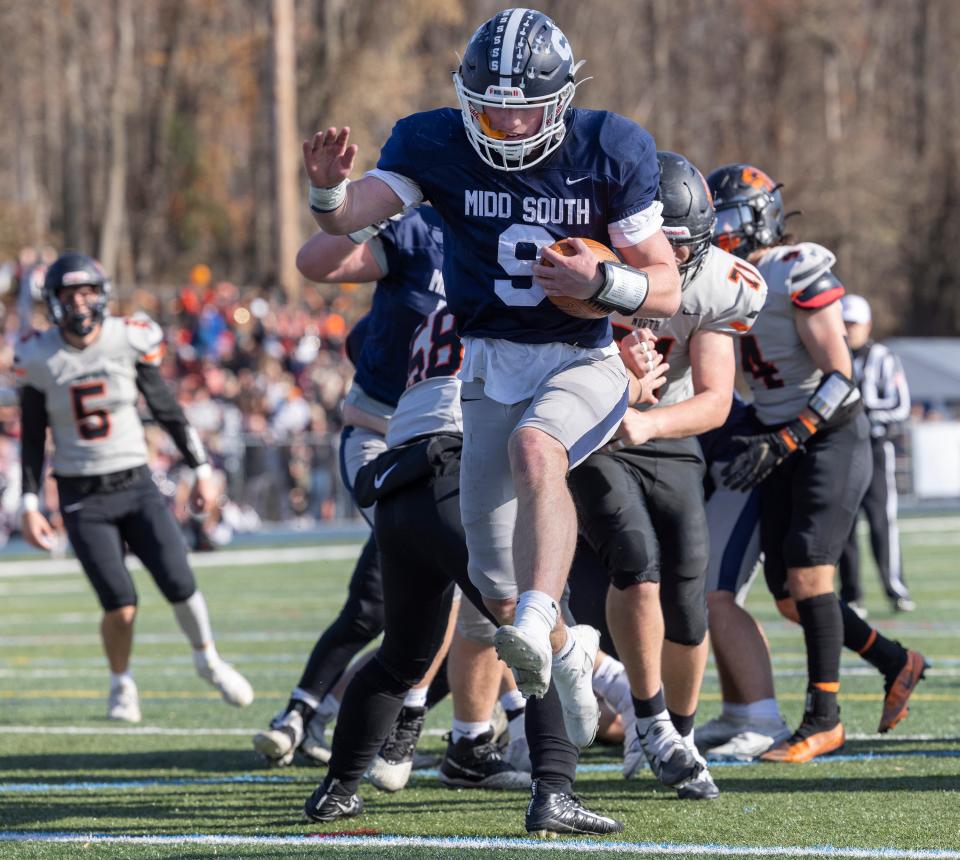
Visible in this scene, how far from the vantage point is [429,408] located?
4520 millimetres

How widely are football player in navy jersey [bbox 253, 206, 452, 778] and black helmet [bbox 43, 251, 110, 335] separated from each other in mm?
1737

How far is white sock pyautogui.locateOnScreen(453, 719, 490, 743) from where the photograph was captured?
4.96 m

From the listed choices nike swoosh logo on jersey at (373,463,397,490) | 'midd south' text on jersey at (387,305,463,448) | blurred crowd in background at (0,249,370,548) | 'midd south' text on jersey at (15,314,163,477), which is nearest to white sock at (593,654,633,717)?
'midd south' text on jersey at (387,305,463,448)

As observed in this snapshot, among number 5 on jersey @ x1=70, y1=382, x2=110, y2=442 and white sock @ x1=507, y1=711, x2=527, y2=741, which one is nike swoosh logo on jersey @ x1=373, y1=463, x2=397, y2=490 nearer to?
white sock @ x1=507, y1=711, x2=527, y2=741

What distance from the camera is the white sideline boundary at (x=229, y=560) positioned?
14.8m

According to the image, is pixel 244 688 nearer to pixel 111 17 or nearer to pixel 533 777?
pixel 533 777

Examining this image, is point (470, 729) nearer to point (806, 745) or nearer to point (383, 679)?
point (383, 679)

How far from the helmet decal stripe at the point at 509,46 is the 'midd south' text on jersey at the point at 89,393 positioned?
3.36 meters

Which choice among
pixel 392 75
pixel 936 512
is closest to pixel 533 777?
pixel 936 512

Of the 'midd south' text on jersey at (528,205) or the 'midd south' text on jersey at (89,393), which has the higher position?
the 'midd south' text on jersey at (528,205)

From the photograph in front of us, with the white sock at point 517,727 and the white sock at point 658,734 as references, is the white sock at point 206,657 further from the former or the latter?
the white sock at point 658,734

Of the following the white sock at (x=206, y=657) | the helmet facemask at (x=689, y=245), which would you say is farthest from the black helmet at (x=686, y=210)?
the white sock at (x=206, y=657)

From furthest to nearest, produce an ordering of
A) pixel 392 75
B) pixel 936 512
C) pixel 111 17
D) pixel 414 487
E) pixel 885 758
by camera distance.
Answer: pixel 111 17
pixel 392 75
pixel 936 512
pixel 885 758
pixel 414 487

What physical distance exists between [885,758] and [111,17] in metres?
29.8
